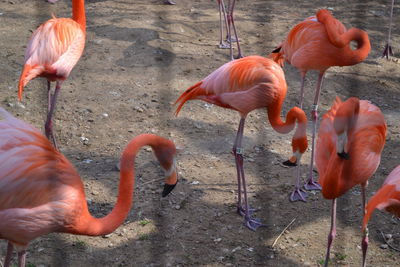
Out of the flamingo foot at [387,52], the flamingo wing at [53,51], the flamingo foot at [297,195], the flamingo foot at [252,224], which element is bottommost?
the flamingo foot at [252,224]

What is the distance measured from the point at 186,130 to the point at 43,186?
188cm

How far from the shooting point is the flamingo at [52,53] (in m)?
3.87

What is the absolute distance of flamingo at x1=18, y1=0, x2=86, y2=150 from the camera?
12.7 feet

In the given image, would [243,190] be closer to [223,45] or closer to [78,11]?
[78,11]

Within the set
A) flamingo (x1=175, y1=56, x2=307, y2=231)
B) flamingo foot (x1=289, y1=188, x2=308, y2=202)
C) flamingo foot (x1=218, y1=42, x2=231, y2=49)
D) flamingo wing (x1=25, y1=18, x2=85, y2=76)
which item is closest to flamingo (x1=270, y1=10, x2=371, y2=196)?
flamingo foot (x1=289, y1=188, x2=308, y2=202)

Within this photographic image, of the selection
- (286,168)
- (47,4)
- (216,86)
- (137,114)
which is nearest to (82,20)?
(137,114)

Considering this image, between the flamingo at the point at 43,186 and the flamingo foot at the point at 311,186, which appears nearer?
the flamingo at the point at 43,186

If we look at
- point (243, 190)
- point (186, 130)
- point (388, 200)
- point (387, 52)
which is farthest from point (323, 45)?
point (387, 52)

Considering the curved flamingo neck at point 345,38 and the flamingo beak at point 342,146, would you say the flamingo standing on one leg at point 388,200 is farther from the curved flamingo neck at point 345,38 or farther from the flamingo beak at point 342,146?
the curved flamingo neck at point 345,38

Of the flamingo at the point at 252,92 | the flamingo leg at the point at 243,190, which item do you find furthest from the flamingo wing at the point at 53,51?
the flamingo leg at the point at 243,190

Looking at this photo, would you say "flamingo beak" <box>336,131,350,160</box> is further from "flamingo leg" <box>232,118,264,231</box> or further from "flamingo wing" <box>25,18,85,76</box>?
"flamingo wing" <box>25,18,85,76</box>

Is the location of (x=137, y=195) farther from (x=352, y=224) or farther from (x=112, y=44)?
(x=112, y=44)

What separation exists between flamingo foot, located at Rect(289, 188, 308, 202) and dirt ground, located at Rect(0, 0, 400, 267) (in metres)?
0.05

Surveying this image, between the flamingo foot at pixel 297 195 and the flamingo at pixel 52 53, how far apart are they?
1.64 metres
